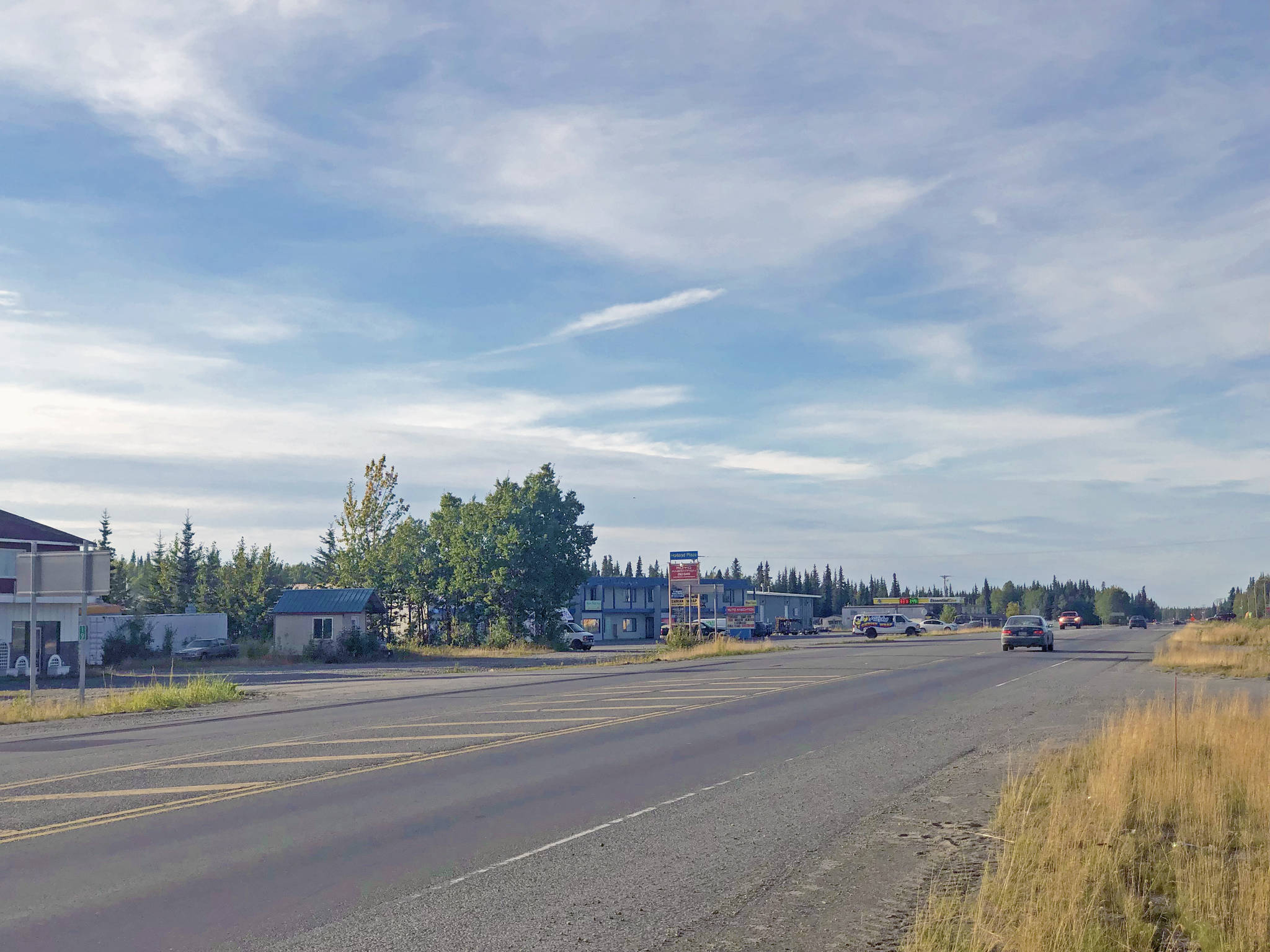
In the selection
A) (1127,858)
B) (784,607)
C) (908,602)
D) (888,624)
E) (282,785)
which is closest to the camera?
(1127,858)

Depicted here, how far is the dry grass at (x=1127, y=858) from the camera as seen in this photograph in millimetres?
6352

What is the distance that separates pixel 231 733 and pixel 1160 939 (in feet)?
48.9

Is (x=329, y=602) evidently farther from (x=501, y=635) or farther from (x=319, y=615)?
(x=501, y=635)

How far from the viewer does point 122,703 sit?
23.6 meters

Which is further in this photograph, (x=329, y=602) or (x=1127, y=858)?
(x=329, y=602)

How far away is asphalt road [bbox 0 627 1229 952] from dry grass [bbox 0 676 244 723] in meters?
3.07

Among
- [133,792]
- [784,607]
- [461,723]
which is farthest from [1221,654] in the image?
[784,607]

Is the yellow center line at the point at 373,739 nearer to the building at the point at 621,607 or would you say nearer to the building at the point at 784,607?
the building at the point at 621,607

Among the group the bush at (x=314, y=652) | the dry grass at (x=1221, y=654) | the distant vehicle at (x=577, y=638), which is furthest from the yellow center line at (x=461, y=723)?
the distant vehicle at (x=577, y=638)

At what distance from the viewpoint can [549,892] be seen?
7.52m

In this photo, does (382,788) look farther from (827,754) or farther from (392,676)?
(392,676)

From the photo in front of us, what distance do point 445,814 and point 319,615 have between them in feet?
170

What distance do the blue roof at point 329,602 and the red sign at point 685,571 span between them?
58.7 ft

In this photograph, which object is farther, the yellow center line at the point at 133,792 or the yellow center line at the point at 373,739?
the yellow center line at the point at 373,739
